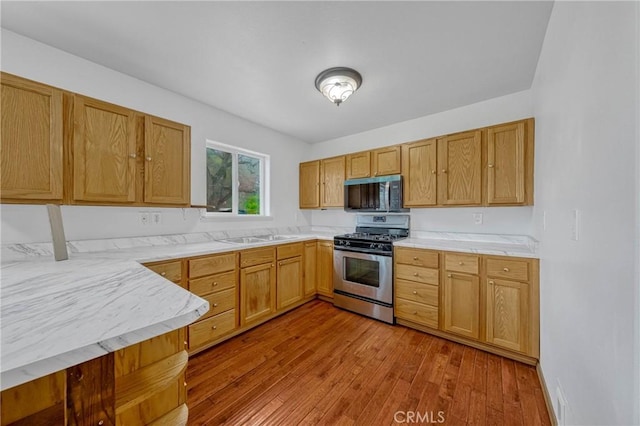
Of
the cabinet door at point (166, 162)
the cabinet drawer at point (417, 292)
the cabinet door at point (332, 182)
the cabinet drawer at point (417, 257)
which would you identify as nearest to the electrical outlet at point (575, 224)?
the cabinet drawer at point (417, 257)

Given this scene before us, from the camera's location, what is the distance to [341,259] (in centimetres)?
303

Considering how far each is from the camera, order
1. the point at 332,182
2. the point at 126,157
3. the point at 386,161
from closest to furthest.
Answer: the point at 126,157, the point at 386,161, the point at 332,182

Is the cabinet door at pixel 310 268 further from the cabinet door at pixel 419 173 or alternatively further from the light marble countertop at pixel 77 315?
the light marble countertop at pixel 77 315

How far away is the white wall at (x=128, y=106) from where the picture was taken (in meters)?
1.71

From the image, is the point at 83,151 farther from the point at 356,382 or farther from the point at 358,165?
the point at 358,165

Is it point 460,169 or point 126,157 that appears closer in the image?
point 126,157

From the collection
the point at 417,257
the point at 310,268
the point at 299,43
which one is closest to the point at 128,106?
the point at 299,43

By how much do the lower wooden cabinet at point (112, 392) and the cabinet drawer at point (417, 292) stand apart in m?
2.08

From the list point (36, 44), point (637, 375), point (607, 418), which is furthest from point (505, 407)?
point (36, 44)

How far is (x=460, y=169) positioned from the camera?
2512mm

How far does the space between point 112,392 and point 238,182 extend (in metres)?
2.80

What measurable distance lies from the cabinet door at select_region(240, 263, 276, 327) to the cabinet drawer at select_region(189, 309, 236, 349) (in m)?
0.13

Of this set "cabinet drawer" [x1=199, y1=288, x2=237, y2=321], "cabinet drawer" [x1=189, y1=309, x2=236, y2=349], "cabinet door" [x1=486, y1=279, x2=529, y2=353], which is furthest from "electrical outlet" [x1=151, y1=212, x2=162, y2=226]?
"cabinet door" [x1=486, y1=279, x2=529, y2=353]

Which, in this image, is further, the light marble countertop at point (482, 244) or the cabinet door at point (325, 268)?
the cabinet door at point (325, 268)
